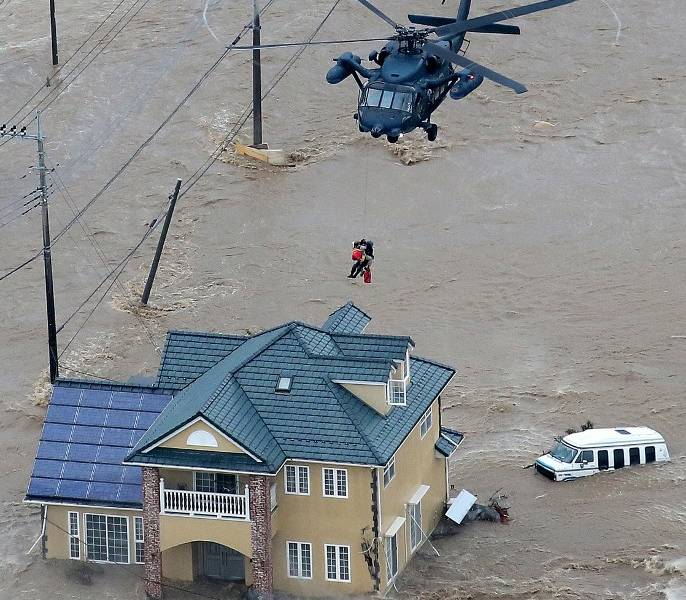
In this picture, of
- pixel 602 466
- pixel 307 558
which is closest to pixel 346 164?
pixel 602 466

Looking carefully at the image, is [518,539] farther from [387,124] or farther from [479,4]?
[479,4]

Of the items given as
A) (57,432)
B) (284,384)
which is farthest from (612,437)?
(57,432)

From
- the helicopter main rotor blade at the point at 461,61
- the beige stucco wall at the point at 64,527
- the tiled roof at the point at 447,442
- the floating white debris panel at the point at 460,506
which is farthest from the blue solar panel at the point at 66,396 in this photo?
the helicopter main rotor blade at the point at 461,61

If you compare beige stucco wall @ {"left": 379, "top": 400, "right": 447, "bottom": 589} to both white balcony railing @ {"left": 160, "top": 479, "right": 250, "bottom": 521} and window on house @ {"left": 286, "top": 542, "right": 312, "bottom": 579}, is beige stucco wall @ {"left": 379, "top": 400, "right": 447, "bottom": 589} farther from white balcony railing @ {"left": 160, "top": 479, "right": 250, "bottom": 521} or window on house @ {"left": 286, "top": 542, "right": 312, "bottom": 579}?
white balcony railing @ {"left": 160, "top": 479, "right": 250, "bottom": 521}

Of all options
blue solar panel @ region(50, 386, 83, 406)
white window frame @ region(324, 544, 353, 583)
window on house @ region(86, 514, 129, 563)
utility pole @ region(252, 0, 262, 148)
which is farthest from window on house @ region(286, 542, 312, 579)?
utility pole @ region(252, 0, 262, 148)

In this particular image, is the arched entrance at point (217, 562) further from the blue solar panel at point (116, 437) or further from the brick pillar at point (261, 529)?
the blue solar panel at point (116, 437)
